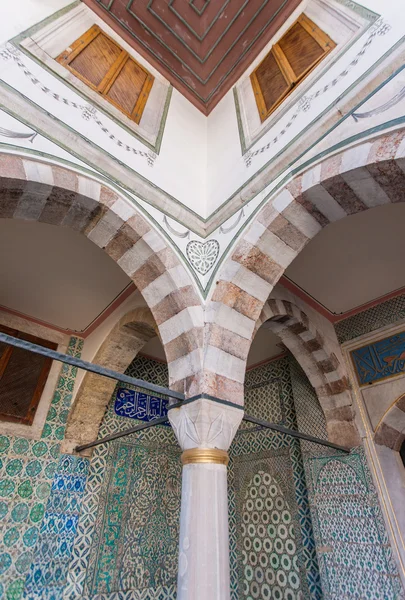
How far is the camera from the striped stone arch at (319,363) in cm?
349

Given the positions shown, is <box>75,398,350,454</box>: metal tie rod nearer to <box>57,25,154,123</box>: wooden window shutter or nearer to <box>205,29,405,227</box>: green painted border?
<box>205,29,405,227</box>: green painted border

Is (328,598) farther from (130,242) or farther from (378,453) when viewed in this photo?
(130,242)

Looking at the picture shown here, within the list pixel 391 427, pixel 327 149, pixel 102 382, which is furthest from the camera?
pixel 102 382

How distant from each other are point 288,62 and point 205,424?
3.09 metres

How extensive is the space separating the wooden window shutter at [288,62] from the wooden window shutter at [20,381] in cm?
343

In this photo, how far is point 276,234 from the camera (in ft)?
7.88

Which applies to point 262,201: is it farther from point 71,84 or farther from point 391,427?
point 391,427

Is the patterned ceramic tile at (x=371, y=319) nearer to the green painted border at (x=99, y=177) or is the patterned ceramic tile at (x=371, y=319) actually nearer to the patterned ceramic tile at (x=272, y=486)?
the patterned ceramic tile at (x=272, y=486)

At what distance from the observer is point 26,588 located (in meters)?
3.05

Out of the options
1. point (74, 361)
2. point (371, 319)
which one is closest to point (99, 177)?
point (74, 361)

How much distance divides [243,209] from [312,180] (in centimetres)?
61

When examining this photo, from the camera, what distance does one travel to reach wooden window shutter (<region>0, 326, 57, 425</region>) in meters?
3.53

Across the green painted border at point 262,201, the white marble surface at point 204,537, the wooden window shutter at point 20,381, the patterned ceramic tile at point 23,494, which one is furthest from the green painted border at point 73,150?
the patterned ceramic tile at point 23,494

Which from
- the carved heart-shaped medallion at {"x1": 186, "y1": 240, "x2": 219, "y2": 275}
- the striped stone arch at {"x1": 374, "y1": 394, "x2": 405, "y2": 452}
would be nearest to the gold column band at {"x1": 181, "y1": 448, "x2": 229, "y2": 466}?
the carved heart-shaped medallion at {"x1": 186, "y1": 240, "x2": 219, "y2": 275}
